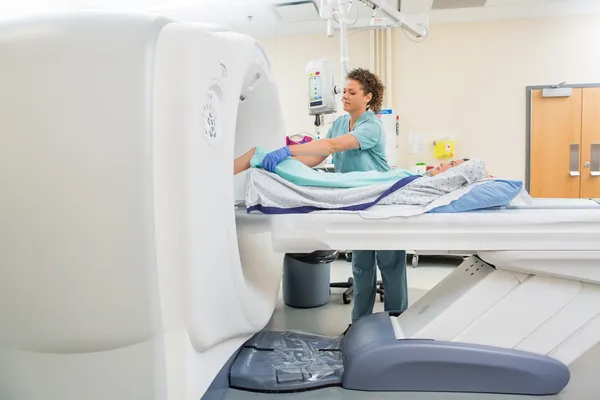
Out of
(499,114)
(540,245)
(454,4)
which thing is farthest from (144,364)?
(499,114)

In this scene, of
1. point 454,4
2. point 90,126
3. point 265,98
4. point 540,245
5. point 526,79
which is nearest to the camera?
point 90,126

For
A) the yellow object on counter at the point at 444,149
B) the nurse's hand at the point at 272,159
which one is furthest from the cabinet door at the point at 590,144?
the nurse's hand at the point at 272,159

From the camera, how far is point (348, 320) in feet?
7.89

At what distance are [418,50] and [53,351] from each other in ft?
14.3

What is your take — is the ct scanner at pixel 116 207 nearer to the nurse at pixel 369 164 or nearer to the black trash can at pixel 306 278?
the nurse at pixel 369 164

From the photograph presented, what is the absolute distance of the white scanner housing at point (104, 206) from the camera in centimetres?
111

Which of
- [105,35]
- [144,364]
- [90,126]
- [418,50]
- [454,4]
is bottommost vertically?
[144,364]

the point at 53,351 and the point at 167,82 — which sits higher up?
the point at 167,82

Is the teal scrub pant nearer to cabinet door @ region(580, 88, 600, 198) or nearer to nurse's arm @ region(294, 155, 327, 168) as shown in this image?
nurse's arm @ region(294, 155, 327, 168)

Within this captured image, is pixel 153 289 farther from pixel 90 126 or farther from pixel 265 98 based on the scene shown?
pixel 265 98

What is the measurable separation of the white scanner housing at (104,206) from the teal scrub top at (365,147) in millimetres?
915

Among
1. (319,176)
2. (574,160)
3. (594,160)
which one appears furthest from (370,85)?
(594,160)

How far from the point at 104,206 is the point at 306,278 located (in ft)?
5.50

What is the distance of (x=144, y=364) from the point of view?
1.19m
